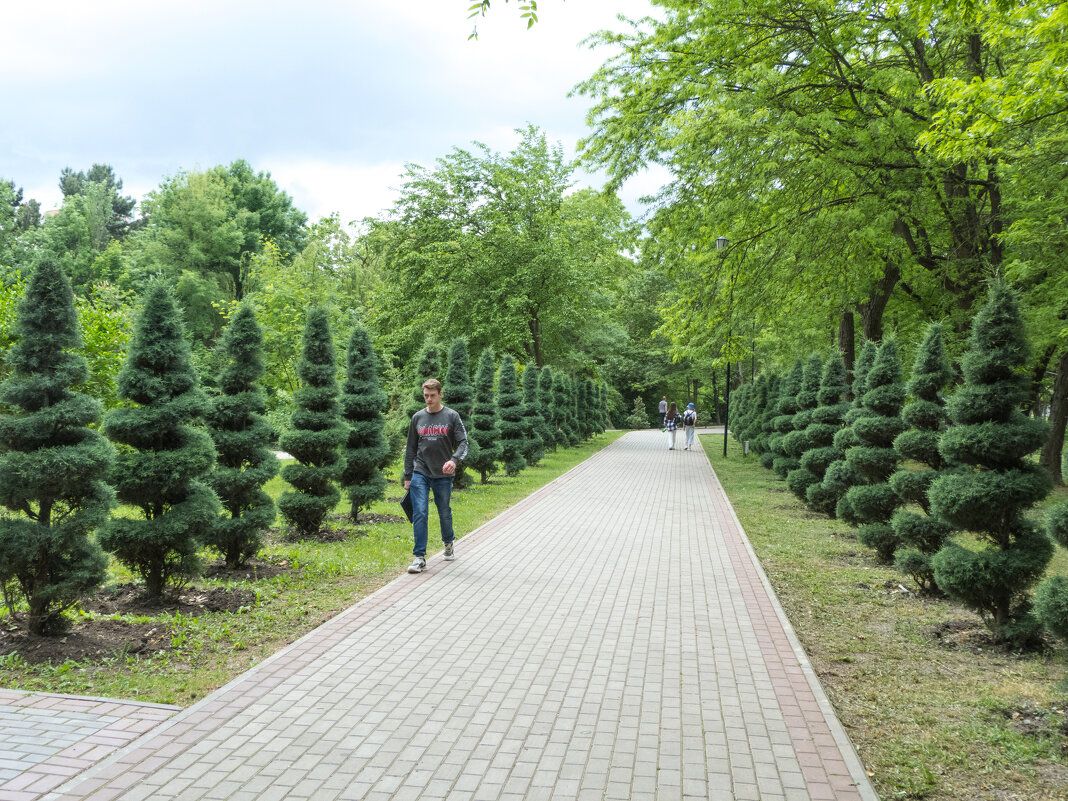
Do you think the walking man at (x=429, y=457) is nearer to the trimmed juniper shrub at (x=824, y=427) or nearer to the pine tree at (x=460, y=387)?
the trimmed juniper shrub at (x=824, y=427)

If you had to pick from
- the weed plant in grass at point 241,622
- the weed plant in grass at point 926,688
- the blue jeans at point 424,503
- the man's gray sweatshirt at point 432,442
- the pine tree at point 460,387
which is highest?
the pine tree at point 460,387

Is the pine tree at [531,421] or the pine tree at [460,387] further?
the pine tree at [531,421]

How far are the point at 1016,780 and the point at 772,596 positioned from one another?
12.4ft

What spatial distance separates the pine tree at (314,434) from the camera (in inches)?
416

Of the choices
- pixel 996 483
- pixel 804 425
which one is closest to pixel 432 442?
pixel 996 483

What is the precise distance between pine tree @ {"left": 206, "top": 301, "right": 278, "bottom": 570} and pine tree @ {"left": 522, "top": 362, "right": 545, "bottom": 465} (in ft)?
40.4

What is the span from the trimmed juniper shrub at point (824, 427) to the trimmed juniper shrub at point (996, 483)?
6726 millimetres

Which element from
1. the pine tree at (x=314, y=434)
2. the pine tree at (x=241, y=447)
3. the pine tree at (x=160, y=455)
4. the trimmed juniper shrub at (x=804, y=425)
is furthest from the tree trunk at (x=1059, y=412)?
the pine tree at (x=160, y=455)

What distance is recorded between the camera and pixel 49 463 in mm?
5617

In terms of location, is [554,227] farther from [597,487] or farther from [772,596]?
[772,596]

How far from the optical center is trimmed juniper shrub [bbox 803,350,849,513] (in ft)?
44.1

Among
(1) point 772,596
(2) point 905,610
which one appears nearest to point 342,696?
(1) point 772,596

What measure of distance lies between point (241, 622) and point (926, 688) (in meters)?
5.83

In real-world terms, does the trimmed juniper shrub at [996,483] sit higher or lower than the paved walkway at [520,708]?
higher
